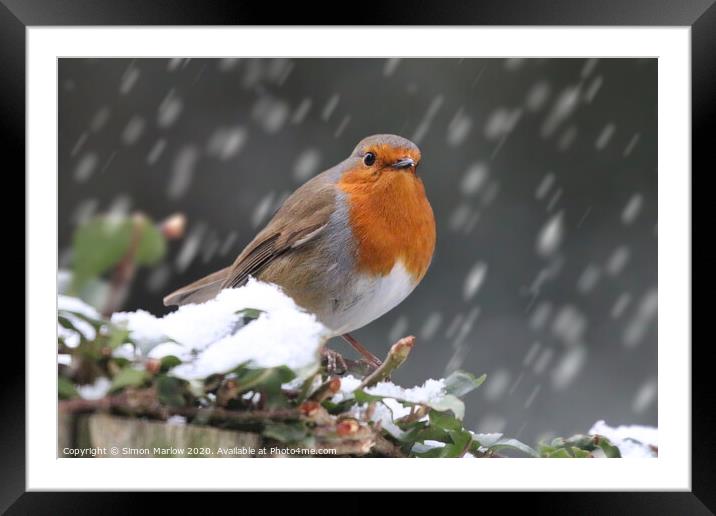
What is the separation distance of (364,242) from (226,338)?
704 mm

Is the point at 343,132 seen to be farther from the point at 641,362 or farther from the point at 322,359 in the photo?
the point at 641,362

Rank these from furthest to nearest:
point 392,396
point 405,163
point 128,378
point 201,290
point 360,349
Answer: point 201,290 < point 360,349 < point 405,163 < point 392,396 < point 128,378

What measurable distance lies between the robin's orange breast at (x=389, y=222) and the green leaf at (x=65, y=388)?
3.16 feet

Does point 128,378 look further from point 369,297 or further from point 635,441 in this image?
point 635,441

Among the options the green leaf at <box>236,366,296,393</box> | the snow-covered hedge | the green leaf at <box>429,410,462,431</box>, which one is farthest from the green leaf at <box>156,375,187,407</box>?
the green leaf at <box>429,410,462,431</box>

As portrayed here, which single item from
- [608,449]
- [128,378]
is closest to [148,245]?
[128,378]

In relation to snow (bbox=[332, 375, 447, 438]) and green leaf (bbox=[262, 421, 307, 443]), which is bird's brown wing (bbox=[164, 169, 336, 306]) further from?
green leaf (bbox=[262, 421, 307, 443])

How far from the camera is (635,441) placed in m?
2.47

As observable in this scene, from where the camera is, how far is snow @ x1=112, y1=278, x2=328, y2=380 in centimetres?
203

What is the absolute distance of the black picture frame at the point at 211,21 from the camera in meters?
2.31

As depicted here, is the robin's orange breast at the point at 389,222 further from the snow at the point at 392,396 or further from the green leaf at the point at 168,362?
the green leaf at the point at 168,362

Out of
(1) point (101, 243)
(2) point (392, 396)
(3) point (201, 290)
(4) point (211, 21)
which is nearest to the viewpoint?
(1) point (101, 243)

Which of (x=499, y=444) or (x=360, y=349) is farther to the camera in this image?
(x=360, y=349)

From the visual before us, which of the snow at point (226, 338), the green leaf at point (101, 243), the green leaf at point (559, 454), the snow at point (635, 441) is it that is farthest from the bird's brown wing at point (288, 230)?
the green leaf at point (101, 243)
